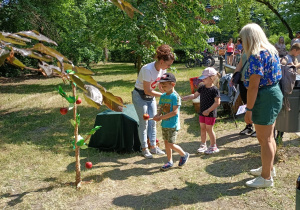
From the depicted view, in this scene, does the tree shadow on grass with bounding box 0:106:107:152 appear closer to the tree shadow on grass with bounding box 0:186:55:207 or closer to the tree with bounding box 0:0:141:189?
the tree shadow on grass with bounding box 0:186:55:207

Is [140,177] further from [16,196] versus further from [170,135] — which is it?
[16,196]

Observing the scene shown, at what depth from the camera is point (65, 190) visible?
3.88 meters

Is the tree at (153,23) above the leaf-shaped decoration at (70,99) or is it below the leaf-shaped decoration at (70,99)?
above

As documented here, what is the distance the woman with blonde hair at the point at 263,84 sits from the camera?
3182mm

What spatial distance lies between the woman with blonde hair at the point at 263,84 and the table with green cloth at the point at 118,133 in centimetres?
236

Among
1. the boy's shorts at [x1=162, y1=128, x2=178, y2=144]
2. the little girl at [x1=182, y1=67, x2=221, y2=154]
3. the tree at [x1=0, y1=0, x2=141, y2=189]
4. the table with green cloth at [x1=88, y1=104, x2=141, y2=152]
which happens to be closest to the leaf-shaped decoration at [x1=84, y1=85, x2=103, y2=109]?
the tree at [x1=0, y1=0, x2=141, y2=189]

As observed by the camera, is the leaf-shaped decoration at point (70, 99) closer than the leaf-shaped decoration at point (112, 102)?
No

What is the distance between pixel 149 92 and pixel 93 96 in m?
3.62

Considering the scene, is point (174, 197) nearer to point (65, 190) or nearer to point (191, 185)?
point (191, 185)

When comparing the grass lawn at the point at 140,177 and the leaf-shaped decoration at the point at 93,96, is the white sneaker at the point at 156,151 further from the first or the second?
the leaf-shaped decoration at the point at 93,96

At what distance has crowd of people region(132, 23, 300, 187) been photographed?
3.22 m

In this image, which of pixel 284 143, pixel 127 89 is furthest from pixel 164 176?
pixel 127 89

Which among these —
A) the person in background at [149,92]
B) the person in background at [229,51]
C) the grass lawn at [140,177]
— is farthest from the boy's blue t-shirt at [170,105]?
the person in background at [229,51]

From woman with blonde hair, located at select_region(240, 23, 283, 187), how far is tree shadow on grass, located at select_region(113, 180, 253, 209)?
20.9 inches
